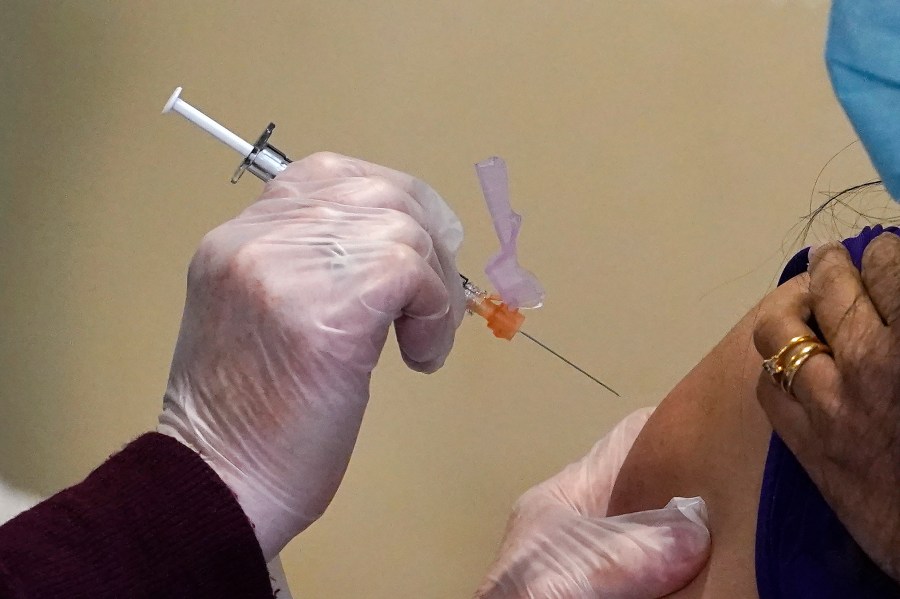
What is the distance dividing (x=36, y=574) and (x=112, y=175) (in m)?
0.94

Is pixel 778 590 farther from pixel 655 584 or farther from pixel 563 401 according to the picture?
pixel 563 401

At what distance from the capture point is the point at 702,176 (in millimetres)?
1013

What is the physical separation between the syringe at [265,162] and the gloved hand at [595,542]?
200 mm

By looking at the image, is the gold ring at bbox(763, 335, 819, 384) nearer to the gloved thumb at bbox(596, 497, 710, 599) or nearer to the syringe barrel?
the gloved thumb at bbox(596, 497, 710, 599)

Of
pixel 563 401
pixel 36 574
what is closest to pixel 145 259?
pixel 563 401

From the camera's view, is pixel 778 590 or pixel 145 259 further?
pixel 145 259

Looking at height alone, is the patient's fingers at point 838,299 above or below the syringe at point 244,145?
above

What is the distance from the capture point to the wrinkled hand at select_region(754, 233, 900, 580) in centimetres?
39

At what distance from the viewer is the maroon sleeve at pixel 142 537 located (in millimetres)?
471

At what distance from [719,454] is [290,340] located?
34 centimetres

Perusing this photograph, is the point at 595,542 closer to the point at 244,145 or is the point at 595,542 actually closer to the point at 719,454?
the point at 719,454

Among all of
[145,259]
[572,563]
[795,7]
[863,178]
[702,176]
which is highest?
[795,7]

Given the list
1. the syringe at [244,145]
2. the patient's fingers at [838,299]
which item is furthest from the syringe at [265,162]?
the patient's fingers at [838,299]

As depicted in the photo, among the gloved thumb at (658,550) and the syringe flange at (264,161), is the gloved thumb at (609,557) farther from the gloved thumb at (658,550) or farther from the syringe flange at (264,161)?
the syringe flange at (264,161)
